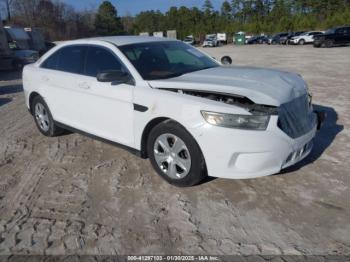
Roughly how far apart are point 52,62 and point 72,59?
0.64 metres

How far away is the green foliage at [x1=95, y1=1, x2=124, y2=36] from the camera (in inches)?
3216

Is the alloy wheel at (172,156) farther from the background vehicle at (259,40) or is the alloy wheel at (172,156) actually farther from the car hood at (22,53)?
the background vehicle at (259,40)

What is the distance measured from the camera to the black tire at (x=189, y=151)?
3.56 m

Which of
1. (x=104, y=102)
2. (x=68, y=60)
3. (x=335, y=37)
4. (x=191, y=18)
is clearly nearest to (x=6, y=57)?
(x=68, y=60)

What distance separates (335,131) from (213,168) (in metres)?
2.99

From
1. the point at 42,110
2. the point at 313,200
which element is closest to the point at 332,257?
the point at 313,200

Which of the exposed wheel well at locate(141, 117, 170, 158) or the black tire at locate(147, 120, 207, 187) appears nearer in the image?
the black tire at locate(147, 120, 207, 187)

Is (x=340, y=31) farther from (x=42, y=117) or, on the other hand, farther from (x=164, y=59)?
(x=42, y=117)

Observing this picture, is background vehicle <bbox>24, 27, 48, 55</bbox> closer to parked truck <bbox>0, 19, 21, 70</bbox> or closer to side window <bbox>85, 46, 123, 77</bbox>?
parked truck <bbox>0, 19, 21, 70</bbox>

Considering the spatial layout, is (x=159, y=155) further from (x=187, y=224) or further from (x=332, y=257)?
(x=332, y=257)

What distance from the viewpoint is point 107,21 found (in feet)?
281

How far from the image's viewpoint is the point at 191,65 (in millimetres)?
4797

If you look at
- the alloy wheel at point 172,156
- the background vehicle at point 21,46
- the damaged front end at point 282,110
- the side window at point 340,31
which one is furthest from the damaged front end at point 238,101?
the side window at point 340,31

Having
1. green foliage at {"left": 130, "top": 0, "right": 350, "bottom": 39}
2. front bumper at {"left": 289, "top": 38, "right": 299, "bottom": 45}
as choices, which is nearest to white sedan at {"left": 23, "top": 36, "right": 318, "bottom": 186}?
front bumper at {"left": 289, "top": 38, "right": 299, "bottom": 45}
